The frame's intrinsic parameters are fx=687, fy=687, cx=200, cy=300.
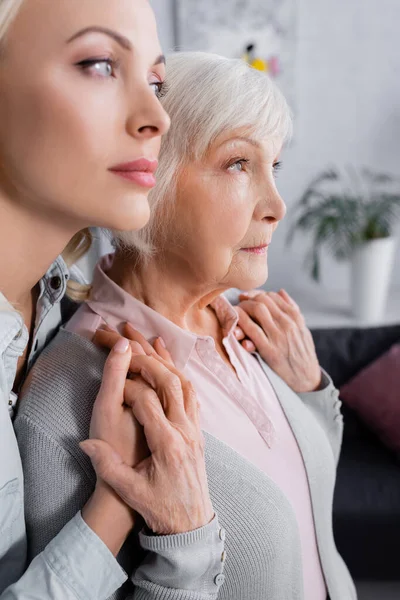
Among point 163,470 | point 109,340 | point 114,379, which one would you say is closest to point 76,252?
point 109,340

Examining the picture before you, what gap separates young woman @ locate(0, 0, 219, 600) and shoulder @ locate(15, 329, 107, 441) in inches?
1.9

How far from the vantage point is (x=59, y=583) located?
0.73m

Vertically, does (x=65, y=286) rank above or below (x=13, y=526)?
above

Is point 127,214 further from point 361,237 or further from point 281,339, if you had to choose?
point 361,237

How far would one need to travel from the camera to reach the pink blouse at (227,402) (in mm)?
959

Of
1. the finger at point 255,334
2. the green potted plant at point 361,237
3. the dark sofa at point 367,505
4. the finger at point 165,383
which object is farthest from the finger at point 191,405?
the green potted plant at point 361,237

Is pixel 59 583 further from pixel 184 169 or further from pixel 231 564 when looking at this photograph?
pixel 184 169

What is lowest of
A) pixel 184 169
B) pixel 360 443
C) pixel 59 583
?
pixel 360 443

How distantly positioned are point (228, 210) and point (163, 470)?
1.20 ft

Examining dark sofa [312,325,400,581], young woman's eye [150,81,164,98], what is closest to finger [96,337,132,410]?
young woman's eye [150,81,164,98]

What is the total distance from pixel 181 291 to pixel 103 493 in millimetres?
348

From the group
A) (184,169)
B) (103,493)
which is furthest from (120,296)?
(103,493)

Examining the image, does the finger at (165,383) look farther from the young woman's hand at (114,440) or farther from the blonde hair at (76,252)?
the blonde hair at (76,252)

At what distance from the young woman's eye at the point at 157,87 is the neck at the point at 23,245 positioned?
0.20 m
